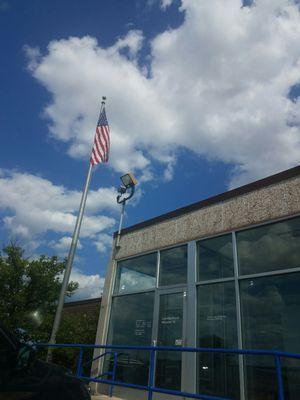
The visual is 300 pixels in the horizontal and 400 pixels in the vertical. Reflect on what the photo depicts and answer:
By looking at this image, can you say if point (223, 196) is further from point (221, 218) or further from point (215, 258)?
point (215, 258)

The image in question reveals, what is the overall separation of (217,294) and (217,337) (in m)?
0.99

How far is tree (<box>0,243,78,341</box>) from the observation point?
1315 cm

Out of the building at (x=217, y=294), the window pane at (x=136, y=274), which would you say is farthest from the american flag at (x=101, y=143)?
the window pane at (x=136, y=274)

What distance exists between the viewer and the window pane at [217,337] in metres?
7.77

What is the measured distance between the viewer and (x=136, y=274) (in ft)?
37.8

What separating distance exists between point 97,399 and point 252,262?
492 cm

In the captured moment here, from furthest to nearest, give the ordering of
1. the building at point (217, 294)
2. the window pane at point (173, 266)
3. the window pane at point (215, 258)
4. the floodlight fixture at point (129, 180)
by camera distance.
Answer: the floodlight fixture at point (129, 180) < the window pane at point (173, 266) < the window pane at point (215, 258) < the building at point (217, 294)

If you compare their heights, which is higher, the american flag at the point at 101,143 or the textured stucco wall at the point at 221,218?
the american flag at the point at 101,143

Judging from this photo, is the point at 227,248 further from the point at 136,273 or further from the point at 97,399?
the point at 97,399

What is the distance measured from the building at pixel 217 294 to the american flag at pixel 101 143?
345cm

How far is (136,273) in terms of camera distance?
455 inches

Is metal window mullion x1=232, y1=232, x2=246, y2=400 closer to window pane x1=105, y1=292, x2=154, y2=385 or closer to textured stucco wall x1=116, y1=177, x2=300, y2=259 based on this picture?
textured stucco wall x1=116, y1=177, x2=300, y2=259

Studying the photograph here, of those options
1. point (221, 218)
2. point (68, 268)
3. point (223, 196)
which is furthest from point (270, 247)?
point (68, 268)

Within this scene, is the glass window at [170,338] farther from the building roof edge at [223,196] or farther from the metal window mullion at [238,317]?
the building roof edge at [223,196]
